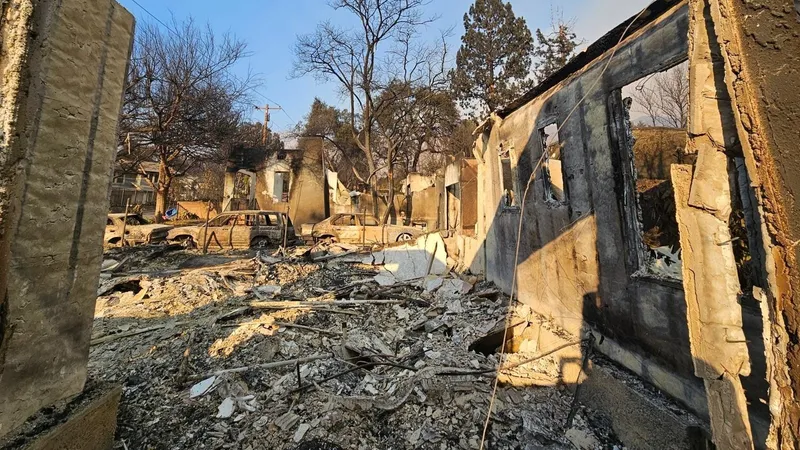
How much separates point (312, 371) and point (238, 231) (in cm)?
946

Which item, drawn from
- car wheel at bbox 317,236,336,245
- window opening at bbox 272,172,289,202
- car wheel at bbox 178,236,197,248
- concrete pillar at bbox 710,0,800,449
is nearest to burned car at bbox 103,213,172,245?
car wheel at bbox 178,236,197,248

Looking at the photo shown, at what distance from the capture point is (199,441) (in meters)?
2.89

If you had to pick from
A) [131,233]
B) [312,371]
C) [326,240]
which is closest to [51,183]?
[312,371]

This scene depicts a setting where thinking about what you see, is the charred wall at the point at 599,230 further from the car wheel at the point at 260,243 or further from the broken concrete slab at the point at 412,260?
the car wheel at the point at 260,243

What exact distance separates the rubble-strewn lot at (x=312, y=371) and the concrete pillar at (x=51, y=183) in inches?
47.7

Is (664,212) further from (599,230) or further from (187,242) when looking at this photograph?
(187,242)

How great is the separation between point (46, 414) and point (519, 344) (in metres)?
5.03

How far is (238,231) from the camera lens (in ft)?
39.0

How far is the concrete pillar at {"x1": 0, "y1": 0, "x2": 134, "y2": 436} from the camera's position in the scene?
1.86m

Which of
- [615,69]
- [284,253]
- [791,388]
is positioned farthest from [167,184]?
[791,388]

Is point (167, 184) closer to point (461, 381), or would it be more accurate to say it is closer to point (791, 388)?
point (461, 381)

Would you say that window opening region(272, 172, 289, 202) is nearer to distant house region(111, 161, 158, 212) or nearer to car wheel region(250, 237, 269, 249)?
car wheel region(250, 237, 269, 249)

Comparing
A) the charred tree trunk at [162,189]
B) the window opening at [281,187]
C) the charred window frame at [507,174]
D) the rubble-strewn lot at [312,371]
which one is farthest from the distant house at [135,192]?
the charred window frame at [507,174]

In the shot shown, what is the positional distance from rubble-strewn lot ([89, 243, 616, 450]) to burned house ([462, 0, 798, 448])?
987 millimetres
